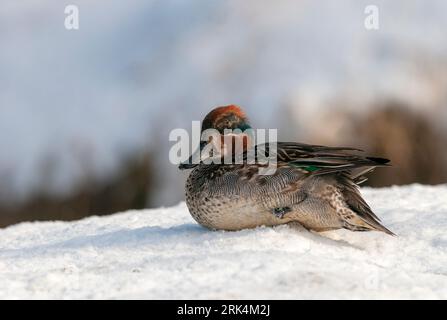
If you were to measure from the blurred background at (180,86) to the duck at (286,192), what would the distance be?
4284 millimetres

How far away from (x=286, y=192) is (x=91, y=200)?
4.61m

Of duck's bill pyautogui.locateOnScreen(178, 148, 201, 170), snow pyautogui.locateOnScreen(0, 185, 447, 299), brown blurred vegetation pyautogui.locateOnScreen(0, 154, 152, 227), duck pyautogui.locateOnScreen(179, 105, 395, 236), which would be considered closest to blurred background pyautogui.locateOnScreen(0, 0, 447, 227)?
brown blurred vegetation pyautogui.locateOnScreen(0, 154, 152, 227)

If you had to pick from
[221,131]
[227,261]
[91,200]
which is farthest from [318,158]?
[91,200]

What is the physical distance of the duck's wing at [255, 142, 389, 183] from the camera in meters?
4.75

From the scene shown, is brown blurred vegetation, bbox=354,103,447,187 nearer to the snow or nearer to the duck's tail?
the snow

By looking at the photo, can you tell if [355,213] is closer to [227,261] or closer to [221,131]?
[221,131]

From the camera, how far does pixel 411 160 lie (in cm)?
937

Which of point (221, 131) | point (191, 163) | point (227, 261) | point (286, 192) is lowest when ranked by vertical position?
point (227, 261)

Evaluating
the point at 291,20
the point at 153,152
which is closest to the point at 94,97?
the point at 153,152

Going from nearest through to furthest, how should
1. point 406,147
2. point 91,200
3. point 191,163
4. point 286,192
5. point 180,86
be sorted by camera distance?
point 286,192 < point 191,163 < point 91,200 < point 406,147 < point 180,86

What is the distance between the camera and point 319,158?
4816mm

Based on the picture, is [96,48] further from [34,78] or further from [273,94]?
[273,94]

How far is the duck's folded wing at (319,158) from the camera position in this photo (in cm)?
475

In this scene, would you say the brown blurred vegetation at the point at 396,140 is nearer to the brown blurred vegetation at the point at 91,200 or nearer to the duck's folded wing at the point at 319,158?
the brown blurred vegetation at the point at 91,200
